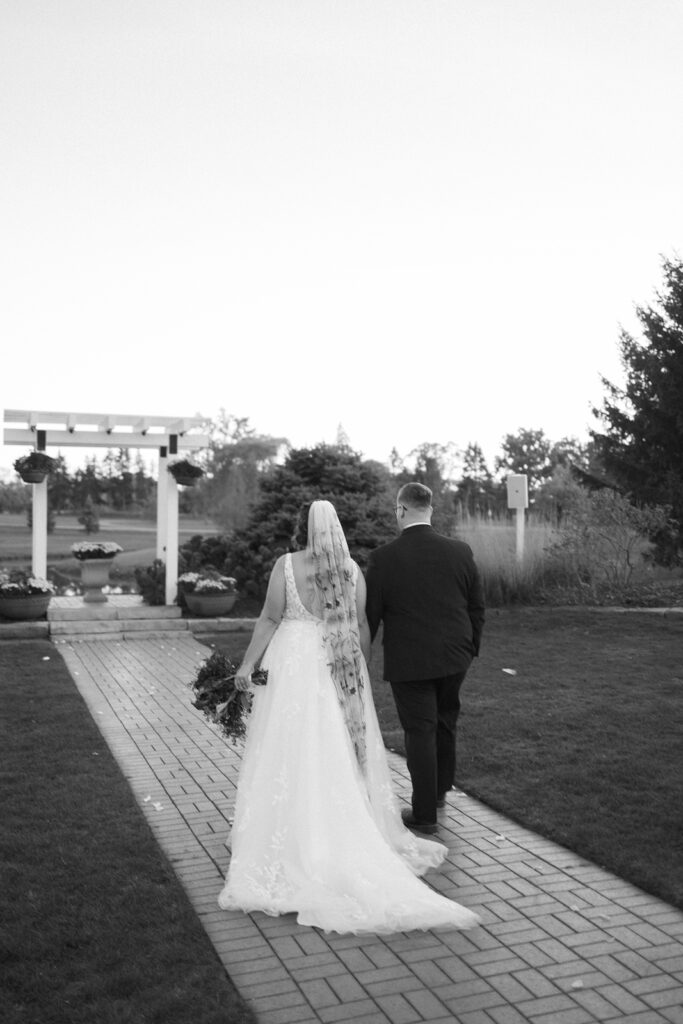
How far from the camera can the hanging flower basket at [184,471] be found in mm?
14461

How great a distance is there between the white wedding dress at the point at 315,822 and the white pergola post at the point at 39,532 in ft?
33.4

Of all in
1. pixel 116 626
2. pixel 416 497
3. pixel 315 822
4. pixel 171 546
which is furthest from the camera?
pixel 171 546

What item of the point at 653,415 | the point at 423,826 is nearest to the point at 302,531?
the point at 423,826

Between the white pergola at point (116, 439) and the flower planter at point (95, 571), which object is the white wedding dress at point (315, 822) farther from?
the flower planter at point (95, 571)

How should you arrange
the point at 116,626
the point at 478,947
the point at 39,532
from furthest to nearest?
the point at 39,532, the point at 116,626, the point at 478,947

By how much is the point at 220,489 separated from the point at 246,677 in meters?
Answer: 45.7

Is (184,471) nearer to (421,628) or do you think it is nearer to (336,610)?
(421,628)

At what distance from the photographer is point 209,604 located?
46.3ft

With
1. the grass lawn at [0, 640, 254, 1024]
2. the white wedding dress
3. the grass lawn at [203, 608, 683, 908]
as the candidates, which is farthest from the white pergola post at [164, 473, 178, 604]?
the white wedding dress

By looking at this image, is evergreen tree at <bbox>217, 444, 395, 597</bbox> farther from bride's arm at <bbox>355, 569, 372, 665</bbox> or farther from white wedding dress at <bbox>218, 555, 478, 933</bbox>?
white wedding dress at <bbox>218, 555, 478, 933</bbox>

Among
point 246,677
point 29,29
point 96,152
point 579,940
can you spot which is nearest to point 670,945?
point 579,940

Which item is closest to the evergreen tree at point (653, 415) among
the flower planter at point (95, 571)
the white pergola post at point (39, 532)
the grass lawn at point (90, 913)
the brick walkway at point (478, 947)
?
the flower planter at point (95, 571)

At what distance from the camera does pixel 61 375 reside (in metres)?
24.0

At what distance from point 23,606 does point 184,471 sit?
3.22m
